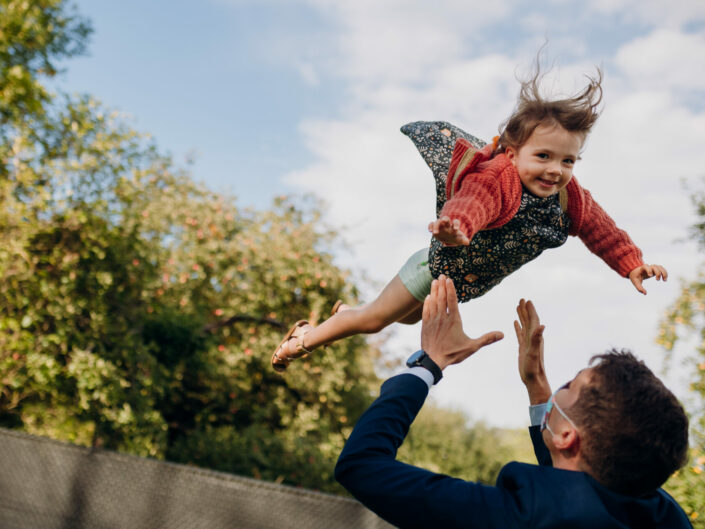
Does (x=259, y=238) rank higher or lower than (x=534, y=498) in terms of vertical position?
higher

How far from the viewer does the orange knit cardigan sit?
166 centimetres

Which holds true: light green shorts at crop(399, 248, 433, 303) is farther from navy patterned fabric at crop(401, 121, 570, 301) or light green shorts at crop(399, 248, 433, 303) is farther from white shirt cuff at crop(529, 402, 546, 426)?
white shirt cuff at crop(529, 402, 546, 426)

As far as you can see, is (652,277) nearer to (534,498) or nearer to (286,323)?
(534,498)

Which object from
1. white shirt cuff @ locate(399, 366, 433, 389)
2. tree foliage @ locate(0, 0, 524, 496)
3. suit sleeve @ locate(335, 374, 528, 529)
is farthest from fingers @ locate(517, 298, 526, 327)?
tree foliage @ locate(0, 0, 524, 496)

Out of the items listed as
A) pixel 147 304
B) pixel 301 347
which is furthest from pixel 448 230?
pixel 147 304

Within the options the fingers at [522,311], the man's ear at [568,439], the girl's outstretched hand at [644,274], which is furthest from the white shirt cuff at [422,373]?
the girl's outstretched hand at [644,274]

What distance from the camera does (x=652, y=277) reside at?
1.97 m

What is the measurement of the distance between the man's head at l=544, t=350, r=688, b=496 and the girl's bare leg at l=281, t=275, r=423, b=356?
88 centimetres

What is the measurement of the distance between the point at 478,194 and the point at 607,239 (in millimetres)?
562

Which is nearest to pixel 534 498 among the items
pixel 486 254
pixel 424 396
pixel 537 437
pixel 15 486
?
pixel 424 396

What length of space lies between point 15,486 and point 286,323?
4198 millimetres

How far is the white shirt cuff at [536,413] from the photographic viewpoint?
1732 mm

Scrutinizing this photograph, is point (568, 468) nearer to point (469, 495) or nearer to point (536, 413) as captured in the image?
point (469, 495)

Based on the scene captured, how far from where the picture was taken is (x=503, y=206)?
1.79 m
